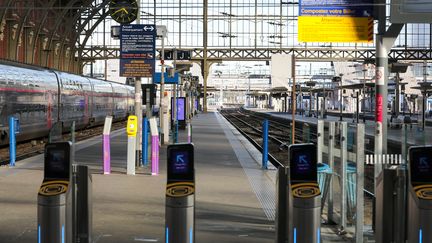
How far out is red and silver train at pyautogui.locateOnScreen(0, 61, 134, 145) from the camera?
21.5 m

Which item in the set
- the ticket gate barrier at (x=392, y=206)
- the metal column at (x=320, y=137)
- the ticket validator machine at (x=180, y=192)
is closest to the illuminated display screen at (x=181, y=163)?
the ticket validator machine at (x=180, y=192)

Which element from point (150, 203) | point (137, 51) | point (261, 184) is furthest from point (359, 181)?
point (137, 51)

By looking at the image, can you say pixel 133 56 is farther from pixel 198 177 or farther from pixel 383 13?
pixel 383 13

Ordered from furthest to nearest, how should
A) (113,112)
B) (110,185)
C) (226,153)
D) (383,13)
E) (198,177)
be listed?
1. (113,112)
2. (226,153)
3. (198,177)
4. (110,185)
5. (383,13)

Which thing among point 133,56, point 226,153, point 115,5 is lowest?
point 226,153

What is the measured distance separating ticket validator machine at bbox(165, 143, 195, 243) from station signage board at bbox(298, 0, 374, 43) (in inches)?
224

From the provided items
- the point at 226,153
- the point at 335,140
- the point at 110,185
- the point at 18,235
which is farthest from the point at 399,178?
the point at 226,153

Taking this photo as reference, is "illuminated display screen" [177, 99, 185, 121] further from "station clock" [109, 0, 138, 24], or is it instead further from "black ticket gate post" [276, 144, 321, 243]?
"black ticket gate post" [276, 144, 321, 243]

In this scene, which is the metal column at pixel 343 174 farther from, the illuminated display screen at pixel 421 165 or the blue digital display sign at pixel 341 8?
the blue digital display sign at pixel 341 8

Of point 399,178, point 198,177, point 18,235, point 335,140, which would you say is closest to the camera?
point 399,178

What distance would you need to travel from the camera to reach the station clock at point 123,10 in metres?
17.6

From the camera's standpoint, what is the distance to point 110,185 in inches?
514

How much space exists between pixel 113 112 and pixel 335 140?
39.9 m

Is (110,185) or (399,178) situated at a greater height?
(399,178)
